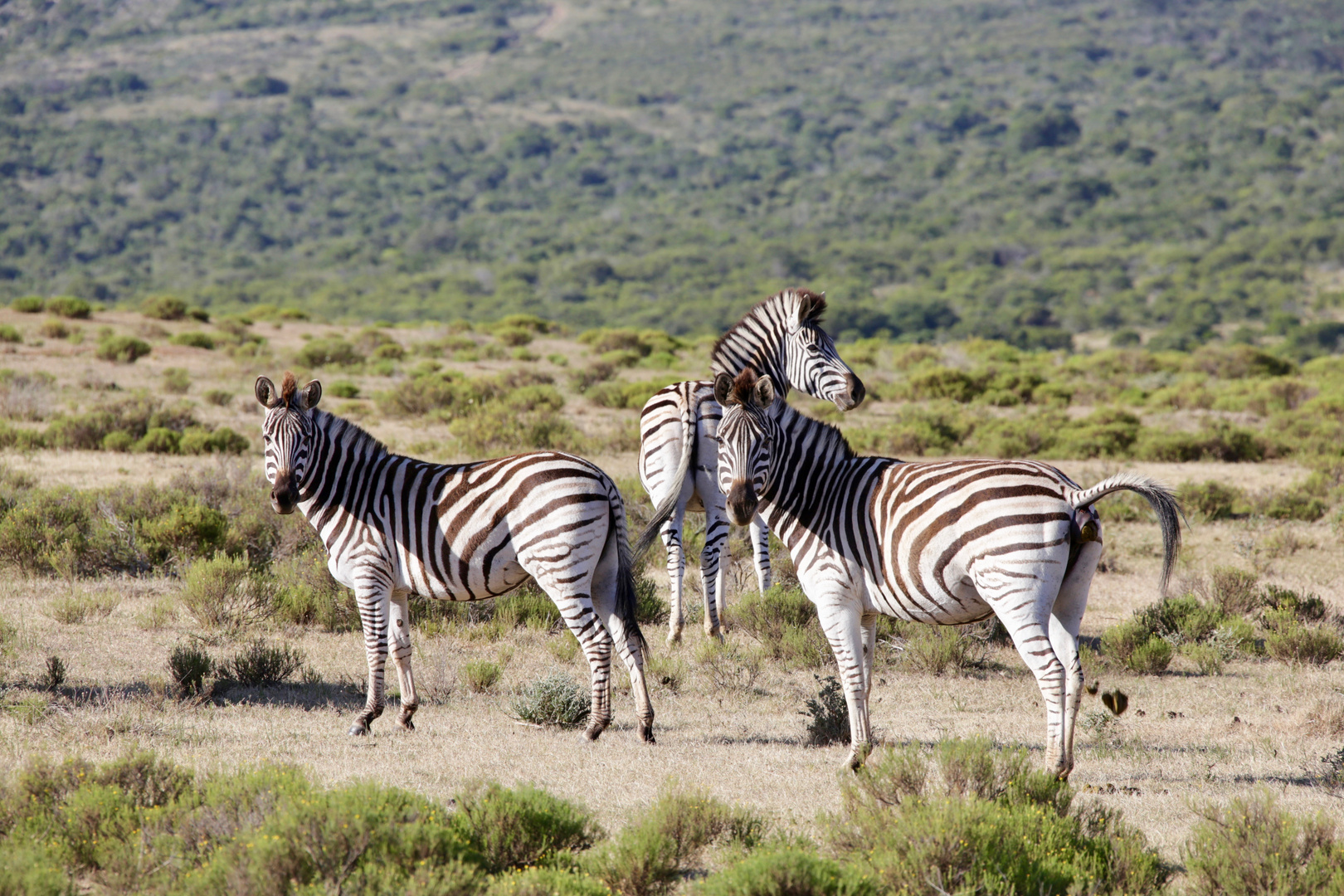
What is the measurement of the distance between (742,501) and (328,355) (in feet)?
75.3

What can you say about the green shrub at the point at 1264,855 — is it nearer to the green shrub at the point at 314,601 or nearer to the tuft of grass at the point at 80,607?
the green shrub at the point at 314,601

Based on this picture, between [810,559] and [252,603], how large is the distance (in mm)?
5759

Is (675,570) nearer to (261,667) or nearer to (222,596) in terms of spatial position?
(261,667)

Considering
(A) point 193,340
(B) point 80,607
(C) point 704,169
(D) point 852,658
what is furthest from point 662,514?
(C) point 704,169

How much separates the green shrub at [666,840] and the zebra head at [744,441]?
1683 mm

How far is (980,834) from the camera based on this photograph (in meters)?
4.82

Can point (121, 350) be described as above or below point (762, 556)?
above

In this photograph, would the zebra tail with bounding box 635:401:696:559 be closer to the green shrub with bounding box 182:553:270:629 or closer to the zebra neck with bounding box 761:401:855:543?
the zebra neck with bounding box 761:401:855:543

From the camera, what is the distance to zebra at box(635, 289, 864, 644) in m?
9.45

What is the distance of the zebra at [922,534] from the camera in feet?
19.3

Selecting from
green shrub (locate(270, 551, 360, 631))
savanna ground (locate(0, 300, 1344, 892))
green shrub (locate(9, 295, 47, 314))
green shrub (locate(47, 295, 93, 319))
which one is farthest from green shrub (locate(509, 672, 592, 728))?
green shrub (locate(9, 295, 47, 314))

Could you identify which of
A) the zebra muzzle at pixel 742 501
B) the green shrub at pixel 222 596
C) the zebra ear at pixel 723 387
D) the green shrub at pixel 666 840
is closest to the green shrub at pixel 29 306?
the green shrub at pixel 222 596

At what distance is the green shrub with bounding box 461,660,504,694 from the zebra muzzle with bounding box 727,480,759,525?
3104 mm

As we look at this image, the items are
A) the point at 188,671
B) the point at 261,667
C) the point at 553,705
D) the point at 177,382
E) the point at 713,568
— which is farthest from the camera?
the point at 177,382
